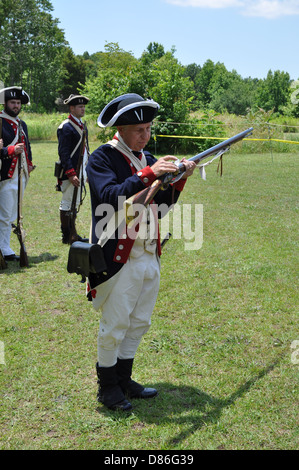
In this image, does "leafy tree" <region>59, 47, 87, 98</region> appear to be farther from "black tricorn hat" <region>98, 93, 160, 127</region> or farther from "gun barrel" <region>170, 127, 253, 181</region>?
"black tricorn hat" <region>98, 93, 160, 127</region>

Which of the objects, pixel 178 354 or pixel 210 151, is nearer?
pixel 210 151

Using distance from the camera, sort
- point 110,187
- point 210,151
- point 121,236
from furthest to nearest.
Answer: point 210,151 → point 121,236 → point 110,187

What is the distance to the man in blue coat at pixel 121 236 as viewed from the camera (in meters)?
3.32

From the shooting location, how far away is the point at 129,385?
12.8ft

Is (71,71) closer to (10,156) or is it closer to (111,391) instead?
(10,156)

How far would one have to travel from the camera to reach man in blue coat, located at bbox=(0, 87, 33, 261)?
22.5 ft

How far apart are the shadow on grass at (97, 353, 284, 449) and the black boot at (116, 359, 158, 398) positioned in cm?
5

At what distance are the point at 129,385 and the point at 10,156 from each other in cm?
419

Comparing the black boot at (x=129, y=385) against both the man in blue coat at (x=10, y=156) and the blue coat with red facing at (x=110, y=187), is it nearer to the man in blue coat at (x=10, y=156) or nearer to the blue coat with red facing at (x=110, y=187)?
the blue coat with red facing at (x=110, y=187)

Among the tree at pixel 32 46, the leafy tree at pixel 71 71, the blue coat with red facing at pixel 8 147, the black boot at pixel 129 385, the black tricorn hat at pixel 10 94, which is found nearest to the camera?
the black boot at pixel 129 385

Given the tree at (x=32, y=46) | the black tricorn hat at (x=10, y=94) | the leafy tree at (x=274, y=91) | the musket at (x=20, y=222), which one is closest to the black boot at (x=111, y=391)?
the musket at (x=20, y=222)

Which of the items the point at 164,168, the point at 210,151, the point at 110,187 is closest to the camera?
the point at 164,168

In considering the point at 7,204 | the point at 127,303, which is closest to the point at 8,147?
the point at 7,204
